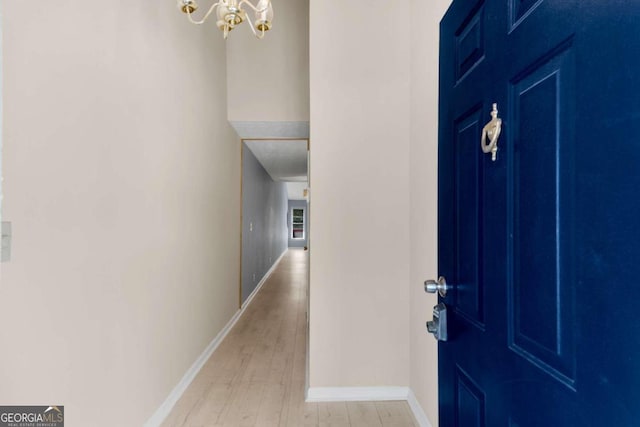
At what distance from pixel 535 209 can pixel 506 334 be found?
0.28 m

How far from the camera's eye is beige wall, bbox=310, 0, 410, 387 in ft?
7.56

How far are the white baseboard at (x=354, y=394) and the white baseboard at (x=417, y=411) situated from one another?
2.7 inches

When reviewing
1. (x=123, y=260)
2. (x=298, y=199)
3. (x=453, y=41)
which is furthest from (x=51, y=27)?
(x=298, y=199)

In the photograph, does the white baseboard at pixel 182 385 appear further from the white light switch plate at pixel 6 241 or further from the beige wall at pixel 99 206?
the white light switch plate at pixel 6 241

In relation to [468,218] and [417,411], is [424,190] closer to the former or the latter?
[468,218]

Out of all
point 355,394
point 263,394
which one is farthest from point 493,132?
point 263,394

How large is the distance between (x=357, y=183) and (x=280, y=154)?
3.48m

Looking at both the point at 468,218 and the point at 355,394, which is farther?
the point at 355,394

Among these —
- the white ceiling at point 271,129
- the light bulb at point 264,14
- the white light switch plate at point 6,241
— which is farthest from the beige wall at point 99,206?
the white ceiling at point 271,129

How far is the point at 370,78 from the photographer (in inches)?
91.3

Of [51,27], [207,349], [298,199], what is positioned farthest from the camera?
[298,199]

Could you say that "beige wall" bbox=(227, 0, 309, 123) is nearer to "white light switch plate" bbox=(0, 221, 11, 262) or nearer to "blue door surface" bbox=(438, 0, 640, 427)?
"white light switch plate" bbox=(0, 221, 11, 262)

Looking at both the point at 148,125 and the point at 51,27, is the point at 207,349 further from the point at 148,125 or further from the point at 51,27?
the point at 51,27

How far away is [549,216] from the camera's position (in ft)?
1.93
